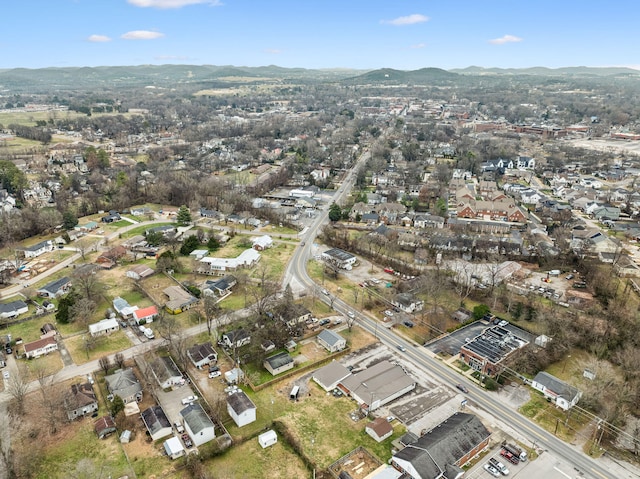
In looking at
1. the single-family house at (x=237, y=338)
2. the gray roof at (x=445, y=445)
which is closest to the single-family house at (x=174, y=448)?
the single-family house at (x=237, y=338)

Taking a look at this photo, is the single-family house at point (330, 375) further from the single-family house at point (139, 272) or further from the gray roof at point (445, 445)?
the single-family house at point (139, 272)

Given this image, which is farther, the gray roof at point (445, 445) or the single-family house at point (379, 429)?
the single-family house at point (379, 429)

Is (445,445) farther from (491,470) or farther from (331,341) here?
(331,341)

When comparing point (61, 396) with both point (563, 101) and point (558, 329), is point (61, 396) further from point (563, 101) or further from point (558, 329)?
point (563, 101)

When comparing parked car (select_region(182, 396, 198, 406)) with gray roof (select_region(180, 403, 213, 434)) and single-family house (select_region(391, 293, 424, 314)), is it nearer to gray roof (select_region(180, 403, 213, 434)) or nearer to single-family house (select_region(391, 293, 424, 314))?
gray roof (select_region(180, 403, 213, 434))

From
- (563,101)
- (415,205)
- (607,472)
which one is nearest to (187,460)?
(607,472)

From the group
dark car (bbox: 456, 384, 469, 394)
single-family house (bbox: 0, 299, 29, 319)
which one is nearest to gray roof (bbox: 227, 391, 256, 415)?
dark car (bbox: 456, 384, 469, 394)

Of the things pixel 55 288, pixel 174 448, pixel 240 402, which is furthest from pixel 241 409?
pixel 55 288
